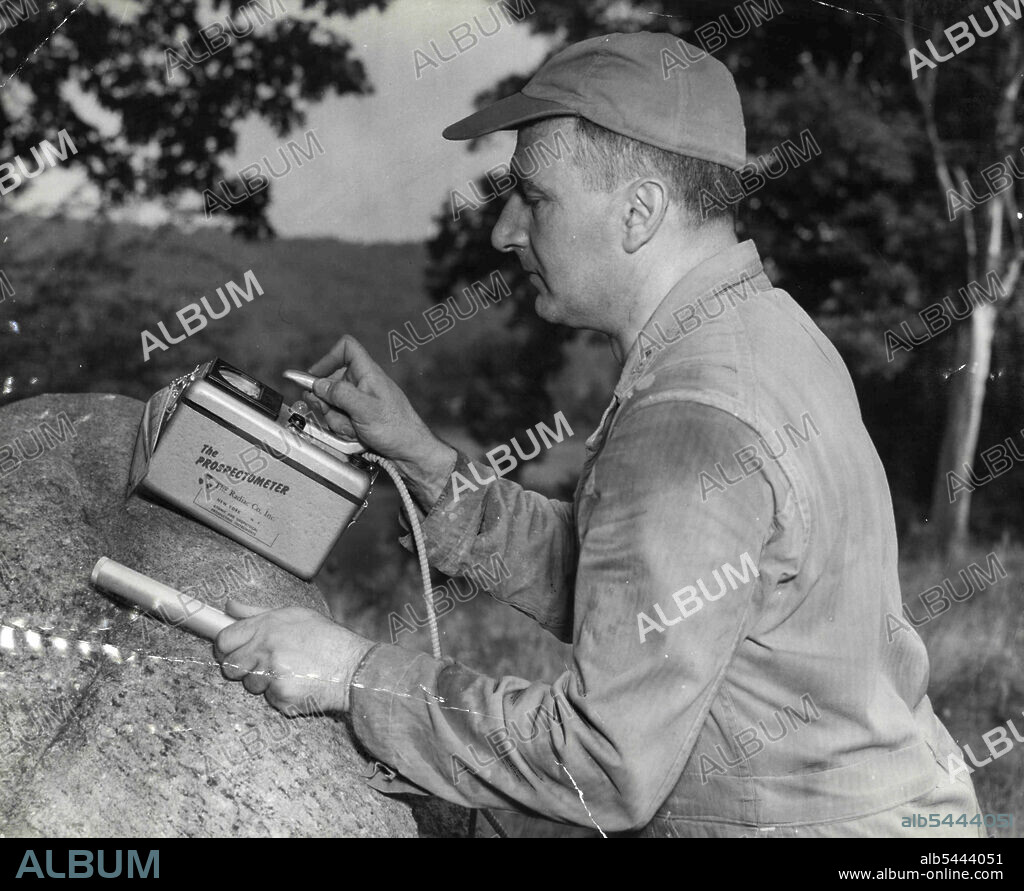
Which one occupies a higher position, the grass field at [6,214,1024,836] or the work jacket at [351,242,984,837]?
the grass field at [6,214,1024,836]

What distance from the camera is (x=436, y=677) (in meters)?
1.63

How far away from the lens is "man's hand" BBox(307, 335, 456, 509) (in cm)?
196

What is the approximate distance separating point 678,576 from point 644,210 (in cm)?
60

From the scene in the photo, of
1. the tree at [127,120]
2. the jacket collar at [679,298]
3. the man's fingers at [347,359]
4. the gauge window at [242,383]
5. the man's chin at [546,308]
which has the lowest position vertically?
the jacket collar at [679,298]

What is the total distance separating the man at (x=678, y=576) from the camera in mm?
1484

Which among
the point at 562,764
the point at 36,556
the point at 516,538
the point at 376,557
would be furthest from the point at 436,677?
the point at 36,556

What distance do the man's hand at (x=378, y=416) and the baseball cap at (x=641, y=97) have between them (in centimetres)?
44

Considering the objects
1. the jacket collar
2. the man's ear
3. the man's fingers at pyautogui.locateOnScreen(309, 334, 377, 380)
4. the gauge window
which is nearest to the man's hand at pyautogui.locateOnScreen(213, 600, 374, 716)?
the gauge window

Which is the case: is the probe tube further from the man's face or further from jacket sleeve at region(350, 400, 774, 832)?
the man's face

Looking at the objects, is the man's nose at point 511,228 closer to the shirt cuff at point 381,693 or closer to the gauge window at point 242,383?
the gauge window at point 242,383

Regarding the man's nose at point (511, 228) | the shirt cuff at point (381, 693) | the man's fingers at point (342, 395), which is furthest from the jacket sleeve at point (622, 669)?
the man's fingers at point (342, 395)

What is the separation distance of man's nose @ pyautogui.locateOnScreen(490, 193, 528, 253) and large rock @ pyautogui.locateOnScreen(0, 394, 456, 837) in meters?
0.66

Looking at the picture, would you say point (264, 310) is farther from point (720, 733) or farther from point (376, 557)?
point (720, 733)

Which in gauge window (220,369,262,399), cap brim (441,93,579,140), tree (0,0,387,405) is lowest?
gauge window (220,369,262,399)
